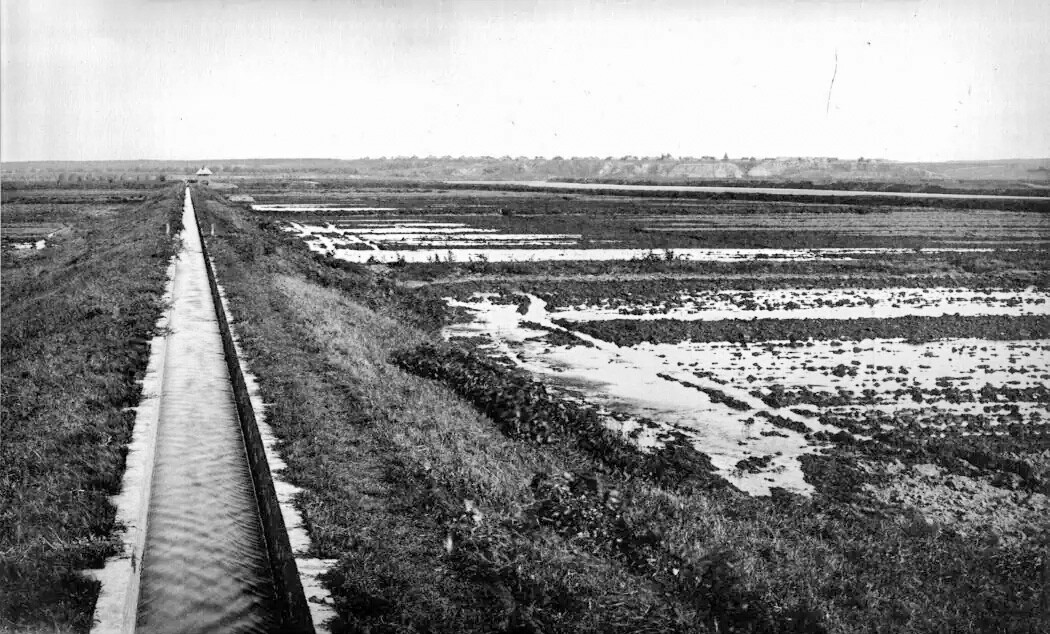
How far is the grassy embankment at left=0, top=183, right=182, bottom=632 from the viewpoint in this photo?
561cm

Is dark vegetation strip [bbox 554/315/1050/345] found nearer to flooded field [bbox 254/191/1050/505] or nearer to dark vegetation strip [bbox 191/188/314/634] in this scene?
flooded field [bbox 254/191/1050/505]

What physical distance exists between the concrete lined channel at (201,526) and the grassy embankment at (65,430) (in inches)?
8.4

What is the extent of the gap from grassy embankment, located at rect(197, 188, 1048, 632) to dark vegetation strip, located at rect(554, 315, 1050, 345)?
7173 millimetres

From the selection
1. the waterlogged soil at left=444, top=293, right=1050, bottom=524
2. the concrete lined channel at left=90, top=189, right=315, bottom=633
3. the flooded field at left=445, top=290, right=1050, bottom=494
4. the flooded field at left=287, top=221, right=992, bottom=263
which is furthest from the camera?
the flooded field at left=287, top=221, right=992, bottom=263

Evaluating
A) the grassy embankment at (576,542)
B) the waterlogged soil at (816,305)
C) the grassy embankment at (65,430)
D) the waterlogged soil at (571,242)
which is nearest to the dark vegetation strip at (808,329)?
the waterlogged soil at (816,305)

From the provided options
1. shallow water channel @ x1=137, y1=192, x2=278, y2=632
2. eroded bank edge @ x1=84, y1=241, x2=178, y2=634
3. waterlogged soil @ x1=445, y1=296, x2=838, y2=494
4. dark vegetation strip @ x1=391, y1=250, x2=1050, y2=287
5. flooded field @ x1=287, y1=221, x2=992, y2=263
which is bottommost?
waterlogged soil @ x1=445, y1=296, x2=838, y2=494

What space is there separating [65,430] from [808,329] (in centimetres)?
1471

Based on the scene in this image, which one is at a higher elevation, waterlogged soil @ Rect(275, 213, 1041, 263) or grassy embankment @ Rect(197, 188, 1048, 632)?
waterlogged soil @ Rect(275, 213, 1041, 263)

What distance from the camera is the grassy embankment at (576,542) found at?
554cm

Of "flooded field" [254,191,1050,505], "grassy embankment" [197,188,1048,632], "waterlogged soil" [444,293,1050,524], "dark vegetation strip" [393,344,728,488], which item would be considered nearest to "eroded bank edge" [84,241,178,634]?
"grassy embankment" [197,188,1048,632]

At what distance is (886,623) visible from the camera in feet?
18.6

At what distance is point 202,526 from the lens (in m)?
6.87

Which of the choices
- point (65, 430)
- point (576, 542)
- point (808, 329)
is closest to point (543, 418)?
point (576, 542)

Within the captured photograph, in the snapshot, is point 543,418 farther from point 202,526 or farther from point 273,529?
point 202,526
